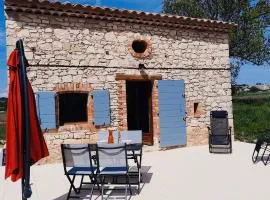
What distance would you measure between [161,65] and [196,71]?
4.50 feet

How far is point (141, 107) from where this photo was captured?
12102 mm

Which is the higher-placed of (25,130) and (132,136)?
(25,130)

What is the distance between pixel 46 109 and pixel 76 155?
3.72 metres

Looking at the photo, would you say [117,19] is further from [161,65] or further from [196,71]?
[196,71]

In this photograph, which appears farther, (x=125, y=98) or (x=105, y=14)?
(x=125, y=98)

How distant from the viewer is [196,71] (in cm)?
1180

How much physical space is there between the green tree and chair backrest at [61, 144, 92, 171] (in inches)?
704

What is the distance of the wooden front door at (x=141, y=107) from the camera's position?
11.3 metres

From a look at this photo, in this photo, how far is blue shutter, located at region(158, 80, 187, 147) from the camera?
11.0 m

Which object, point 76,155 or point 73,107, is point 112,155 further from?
point 73,107

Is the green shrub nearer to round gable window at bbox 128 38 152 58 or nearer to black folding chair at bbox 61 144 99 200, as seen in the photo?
round gable window at bbox 128 38 152 58

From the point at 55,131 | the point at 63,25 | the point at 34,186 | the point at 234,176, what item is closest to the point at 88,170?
the point at 34,186

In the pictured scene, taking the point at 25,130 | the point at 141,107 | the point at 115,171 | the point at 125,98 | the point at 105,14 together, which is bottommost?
the point at 115,171

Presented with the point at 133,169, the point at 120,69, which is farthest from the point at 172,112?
the point at 133,169
